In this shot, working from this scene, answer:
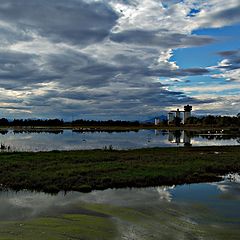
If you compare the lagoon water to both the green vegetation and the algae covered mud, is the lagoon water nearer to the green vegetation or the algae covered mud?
the algae covered mud

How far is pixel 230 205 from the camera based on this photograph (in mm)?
15969

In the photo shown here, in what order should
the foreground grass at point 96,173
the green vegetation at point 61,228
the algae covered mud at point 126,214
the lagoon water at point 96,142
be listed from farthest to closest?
the lagoon water at point 96,142 → the foreground grass at point 96,173 → the algae covered mud at point 126,214 → the green vegetation at point 61,228

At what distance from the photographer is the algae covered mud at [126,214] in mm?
11328

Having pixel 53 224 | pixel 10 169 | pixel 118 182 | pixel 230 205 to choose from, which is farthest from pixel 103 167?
pixel 53 224

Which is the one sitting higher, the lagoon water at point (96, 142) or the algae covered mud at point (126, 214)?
the lagoon water at point (96, 142)

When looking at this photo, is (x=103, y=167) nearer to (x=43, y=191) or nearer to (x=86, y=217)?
(x=43, y=191)

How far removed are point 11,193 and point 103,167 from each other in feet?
26.1

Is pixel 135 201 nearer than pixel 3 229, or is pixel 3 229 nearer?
pixel 3 229

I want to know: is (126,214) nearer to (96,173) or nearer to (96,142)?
(96,173)

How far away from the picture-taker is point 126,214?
46.2ft

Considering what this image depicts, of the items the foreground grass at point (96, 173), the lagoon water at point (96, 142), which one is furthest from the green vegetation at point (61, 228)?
the lagoon water at point (96, 142)

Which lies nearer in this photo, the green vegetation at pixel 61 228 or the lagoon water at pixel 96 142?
the green vegetation at pixel 61 228

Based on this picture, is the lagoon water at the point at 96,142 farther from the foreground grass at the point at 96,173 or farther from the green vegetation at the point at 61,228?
the green vegetation at the point at 61,228

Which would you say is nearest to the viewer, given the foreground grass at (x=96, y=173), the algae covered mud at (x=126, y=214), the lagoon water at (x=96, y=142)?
the algae covered mud at (x=126, y=214)
